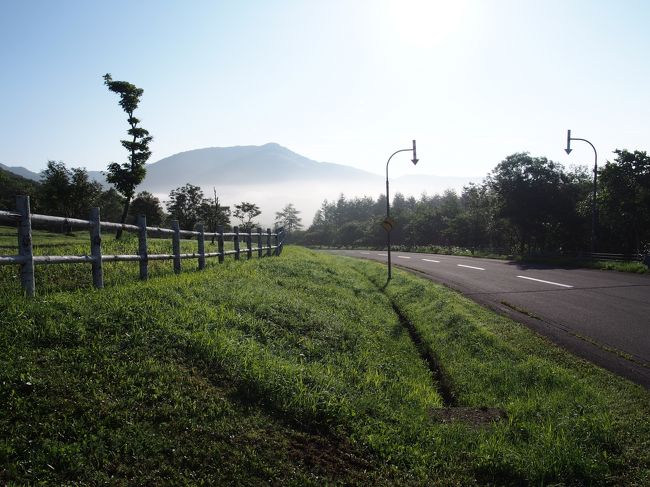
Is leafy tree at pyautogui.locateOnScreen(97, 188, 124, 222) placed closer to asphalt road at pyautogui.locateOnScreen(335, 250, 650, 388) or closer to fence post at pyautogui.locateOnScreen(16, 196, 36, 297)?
asphalt road at pyautogui.locateOnScreen(335, 250, 650, 388)

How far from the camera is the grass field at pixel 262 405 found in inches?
141

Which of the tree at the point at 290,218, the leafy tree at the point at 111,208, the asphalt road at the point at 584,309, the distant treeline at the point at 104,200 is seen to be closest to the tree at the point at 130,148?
the distant treeline at the point at 104,200

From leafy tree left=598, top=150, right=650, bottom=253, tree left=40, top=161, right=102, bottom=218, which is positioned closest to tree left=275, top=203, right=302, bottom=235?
tree left=40, top=161, right=102, bottom=218

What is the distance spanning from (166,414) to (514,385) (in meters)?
5.02

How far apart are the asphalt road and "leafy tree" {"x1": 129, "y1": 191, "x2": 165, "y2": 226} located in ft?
189

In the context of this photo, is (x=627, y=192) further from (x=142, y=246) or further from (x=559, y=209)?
(x=142, y=246)

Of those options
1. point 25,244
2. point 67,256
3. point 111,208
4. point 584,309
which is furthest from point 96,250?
point 111,208

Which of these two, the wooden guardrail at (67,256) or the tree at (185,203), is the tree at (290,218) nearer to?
the tree at (185,203)

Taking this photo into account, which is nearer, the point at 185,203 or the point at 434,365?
the point at 434,365

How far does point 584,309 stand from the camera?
11.2 m

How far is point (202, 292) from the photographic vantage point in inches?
306

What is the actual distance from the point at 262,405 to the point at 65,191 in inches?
2119

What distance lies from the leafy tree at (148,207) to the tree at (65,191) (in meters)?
10.2

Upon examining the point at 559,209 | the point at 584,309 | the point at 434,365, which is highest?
the point at 559,209
